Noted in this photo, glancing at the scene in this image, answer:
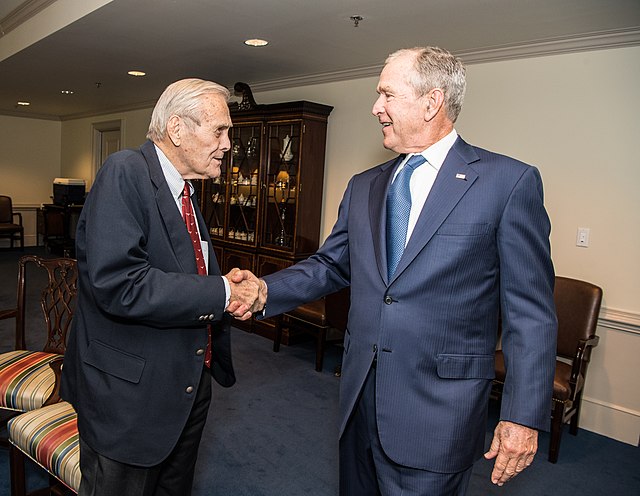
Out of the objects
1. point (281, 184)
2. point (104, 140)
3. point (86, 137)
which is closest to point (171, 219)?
point (281, 184)

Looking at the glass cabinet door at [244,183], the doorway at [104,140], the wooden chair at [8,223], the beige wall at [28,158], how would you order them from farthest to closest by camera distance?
1. the beige wall at [28,158]
2. the wooden chair at [8,223]
3. the doorway at [104,140]
4. the glass cabinet door at [244,183]

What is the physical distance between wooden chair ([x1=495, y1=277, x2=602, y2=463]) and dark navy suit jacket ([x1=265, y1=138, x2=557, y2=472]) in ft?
6.23

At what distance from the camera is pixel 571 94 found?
11.3ft

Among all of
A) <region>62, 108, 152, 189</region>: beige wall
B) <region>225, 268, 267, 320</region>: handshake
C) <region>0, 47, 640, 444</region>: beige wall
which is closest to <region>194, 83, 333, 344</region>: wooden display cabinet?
<region>0, 47, 640, 444</region>: beige wall

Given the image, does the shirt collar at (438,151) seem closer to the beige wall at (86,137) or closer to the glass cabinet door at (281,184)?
the glass cabinet door at (281,184)

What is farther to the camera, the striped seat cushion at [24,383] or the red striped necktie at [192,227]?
the striped seat cushion at [24,383]

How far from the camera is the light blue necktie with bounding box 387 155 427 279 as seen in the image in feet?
4.68

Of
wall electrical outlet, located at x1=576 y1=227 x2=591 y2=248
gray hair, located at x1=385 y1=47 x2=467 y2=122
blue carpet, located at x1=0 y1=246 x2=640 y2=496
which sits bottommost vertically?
blue carpet, located at x1=0 y1=246 x2=640 y2=496

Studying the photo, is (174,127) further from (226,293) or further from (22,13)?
(22,13)

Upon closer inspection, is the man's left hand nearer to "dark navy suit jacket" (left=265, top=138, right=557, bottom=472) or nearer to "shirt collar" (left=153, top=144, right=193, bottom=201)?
"dark navy suit jacket" (left=265, top=138, right=557, bottom=472)

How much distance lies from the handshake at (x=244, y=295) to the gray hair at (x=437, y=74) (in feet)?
2.46

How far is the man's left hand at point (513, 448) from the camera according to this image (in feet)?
Result: 4.25

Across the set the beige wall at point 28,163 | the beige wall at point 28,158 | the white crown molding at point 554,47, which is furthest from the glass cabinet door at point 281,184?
the beige wall at point 28,158

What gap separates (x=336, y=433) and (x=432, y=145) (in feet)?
7.20
